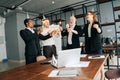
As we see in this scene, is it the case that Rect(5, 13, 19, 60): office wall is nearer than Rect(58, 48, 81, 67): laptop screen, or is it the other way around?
Rect(58, 48, 81, 67): laptop screen

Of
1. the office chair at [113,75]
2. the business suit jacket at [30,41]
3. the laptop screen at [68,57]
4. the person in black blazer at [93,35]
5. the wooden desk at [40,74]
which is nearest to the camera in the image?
the wooden desk at [40,74]

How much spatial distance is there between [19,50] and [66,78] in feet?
21.5

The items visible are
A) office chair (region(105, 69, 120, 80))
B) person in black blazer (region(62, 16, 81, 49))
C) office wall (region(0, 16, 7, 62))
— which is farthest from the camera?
office wall (region(0, 16, 7, 62))

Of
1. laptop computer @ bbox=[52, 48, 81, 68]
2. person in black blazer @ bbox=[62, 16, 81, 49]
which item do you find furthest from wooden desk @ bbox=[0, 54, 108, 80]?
person in black blazer @ bbox=[62, 16, 81, 49]

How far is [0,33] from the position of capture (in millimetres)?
8062

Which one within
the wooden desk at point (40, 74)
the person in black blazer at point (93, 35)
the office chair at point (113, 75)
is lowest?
the office chair at point (113, 75)

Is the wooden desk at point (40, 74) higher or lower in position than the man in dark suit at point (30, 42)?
lower

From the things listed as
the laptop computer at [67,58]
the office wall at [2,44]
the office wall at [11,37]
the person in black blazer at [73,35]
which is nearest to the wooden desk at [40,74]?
the laptop computer at [67,58]

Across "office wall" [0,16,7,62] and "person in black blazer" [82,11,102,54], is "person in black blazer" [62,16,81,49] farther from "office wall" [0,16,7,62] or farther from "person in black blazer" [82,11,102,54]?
"office wall" [0,16,7,62]

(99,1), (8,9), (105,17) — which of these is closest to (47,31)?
(99,1)

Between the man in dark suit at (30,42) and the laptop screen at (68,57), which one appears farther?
the man in dark suit at (30,42)

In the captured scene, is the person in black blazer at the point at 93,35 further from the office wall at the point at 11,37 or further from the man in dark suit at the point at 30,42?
the office wall at the point at 11,37

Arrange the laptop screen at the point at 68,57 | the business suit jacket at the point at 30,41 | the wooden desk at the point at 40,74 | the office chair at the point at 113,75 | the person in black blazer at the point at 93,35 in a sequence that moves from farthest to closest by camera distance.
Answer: the person in black blazer at the point at 93,35
the business suit jacket at the point at 30,41
the office chair at the point at 113,75
the laptop screen at the point at 68,57
the wooden desk at the point at 40,74

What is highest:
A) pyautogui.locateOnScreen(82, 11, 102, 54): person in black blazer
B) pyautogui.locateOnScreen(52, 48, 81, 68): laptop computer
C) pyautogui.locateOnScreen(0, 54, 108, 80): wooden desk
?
pyautogui.locateOnScreen(82, 11, 102, 54): person in black blazer
